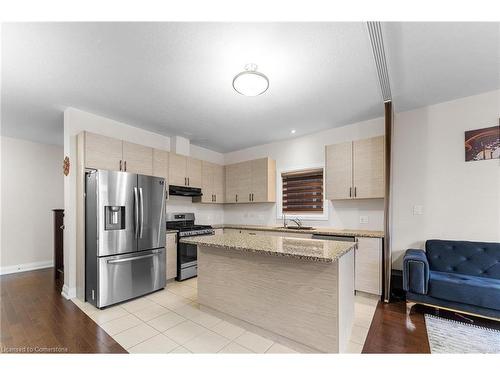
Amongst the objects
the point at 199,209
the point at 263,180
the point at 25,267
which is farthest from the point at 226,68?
the point at 25,267

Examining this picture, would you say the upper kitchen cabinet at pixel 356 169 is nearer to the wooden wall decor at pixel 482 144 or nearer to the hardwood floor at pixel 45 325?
the wooden wall decor at pixel 482 144

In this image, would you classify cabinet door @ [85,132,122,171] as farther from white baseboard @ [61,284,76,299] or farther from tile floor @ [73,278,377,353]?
tile floor @ [73,278,377,353]

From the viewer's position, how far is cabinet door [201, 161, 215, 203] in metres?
4.44

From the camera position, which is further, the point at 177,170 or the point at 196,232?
the point at 177,170

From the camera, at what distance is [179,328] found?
2.13 m

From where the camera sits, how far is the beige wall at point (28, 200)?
412cm

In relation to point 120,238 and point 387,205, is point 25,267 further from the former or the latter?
point 387,205

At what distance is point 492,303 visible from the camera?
2029mm

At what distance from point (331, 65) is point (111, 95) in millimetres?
2453

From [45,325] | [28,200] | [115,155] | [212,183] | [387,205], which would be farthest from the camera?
[212,183]

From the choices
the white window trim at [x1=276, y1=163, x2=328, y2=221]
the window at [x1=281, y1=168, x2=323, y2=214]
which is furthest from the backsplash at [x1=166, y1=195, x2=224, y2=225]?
the window at [x1=281, y1=168, x2=323, y2=214]

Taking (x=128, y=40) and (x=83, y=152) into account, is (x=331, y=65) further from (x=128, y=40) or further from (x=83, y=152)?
(x=83, y=152)

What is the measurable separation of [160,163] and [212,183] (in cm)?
122
